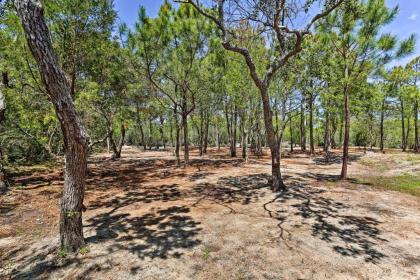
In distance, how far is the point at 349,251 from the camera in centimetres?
500

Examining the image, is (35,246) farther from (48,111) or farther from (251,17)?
(251,17)

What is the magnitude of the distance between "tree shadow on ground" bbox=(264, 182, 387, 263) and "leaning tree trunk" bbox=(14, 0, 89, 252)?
4417mm

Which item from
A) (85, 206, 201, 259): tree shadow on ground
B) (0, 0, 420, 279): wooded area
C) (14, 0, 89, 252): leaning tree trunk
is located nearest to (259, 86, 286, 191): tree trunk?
(0, 0, 420, 279): wooded area

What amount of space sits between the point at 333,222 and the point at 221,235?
319cm

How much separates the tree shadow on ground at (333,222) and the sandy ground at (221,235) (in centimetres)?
3

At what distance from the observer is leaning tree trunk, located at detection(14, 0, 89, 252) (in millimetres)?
3730

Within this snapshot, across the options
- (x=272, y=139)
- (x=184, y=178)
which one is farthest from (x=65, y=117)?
(x=184, y=178)

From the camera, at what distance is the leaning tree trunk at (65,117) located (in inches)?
147

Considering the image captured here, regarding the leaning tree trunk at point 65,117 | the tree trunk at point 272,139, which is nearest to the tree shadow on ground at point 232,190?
the tree trunk at point 272,139

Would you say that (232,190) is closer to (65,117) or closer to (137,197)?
(137,197)

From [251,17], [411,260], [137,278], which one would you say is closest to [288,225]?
[411,260]

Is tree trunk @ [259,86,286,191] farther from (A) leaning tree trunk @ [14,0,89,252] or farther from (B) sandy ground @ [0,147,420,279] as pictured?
(A) leaning tree trunk @ [14,0,89,252]

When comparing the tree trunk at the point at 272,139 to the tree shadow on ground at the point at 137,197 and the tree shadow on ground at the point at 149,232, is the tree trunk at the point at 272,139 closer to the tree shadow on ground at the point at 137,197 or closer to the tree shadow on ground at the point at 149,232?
the tree shadow on ground at the point at 137,197

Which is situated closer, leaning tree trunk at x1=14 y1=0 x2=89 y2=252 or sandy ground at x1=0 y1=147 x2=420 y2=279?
leaning tree trunk at x1=14 y1=0 x2=89 y2=252
